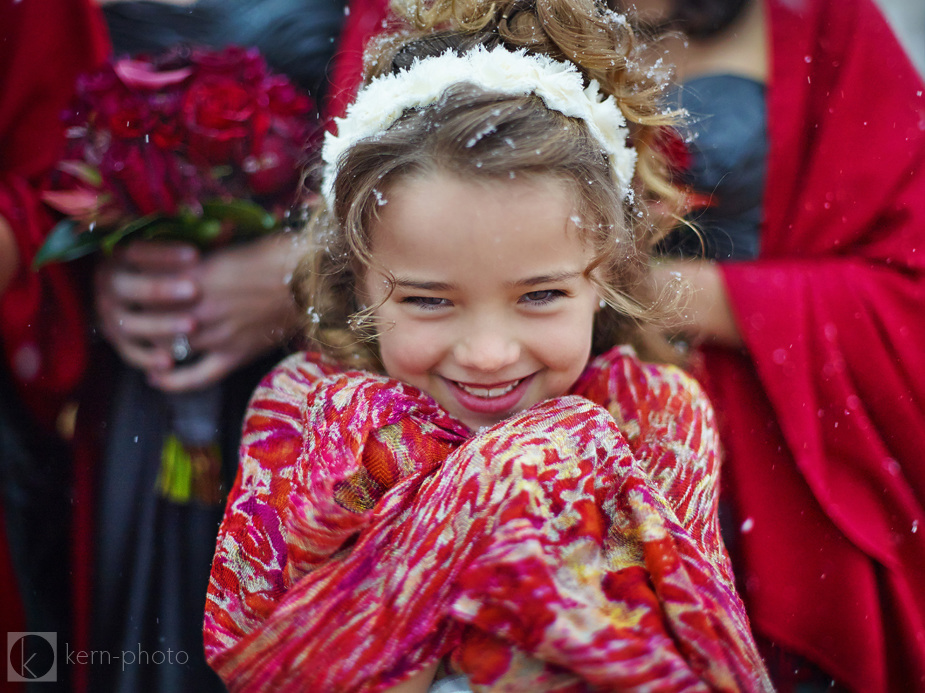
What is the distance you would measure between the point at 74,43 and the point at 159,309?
1.71 feet

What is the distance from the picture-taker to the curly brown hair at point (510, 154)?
3.04 ft

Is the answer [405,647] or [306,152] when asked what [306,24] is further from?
[405,647]

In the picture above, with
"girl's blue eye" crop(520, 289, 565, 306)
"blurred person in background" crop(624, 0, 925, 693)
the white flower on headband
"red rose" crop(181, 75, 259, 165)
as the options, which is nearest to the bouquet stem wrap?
"red rose" crop(181, 75, 259, 165)

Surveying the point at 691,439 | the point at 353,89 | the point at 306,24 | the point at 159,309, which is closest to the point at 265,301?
the point at 159,309

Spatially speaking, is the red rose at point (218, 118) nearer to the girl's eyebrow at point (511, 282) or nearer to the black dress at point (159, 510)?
the black dress at point (159, 510)

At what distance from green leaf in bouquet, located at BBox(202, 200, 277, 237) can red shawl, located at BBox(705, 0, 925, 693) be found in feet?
2.74

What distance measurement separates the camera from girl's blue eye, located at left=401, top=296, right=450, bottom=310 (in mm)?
953

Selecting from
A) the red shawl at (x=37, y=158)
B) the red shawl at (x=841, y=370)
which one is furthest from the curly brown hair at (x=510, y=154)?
the red shawl at (x=37, y=158)

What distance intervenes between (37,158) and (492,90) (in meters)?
0.90

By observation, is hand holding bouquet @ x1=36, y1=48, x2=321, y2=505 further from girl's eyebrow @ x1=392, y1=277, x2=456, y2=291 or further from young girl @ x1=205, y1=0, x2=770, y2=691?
girl's eyebrow @ x1=392, y1=277, x2=456, y2=291

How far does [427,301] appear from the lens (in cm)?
96

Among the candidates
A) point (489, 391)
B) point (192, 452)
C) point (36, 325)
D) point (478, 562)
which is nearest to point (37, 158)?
point (36, 325)

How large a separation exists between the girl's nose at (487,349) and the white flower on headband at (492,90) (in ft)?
1.06

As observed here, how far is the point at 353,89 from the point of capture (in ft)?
4.19
